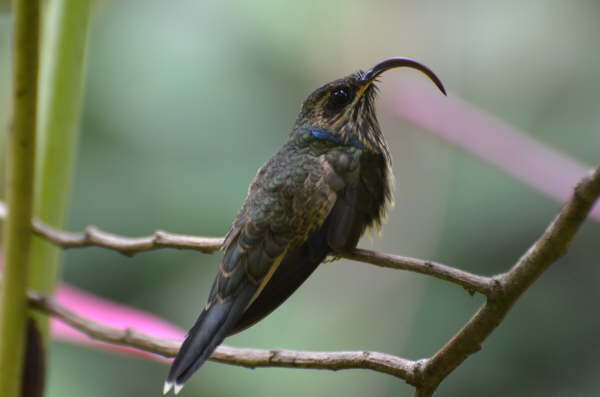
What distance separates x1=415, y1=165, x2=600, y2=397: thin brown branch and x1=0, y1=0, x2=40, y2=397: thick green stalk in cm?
68

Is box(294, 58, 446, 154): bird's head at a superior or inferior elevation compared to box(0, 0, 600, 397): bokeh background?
superior

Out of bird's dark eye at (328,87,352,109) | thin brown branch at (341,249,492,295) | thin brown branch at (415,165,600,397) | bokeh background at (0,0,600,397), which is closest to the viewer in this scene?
thin brown branch at (415,165,600,397)

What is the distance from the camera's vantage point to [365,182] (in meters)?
1.28

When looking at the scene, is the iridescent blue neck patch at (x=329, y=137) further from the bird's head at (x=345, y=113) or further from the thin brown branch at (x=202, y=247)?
the thin brown branch at (x=202, y=247)

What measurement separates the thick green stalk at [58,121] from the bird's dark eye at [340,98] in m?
0.47

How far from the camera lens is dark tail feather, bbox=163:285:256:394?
3.14 feet

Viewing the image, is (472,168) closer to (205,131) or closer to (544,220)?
(544,220)

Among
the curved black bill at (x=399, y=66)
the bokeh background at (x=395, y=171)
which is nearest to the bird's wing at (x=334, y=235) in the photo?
the curved black bill at (x=399, y=66)

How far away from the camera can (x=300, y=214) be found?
1188mm

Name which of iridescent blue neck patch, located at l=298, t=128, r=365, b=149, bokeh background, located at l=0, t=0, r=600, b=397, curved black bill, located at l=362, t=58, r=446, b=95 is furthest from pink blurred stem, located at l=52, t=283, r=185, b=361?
bokeh background, located at l=0, t=0, r=600, b=397

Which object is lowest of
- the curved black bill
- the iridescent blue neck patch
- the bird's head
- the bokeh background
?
the bokeh background

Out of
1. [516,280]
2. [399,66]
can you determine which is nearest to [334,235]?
[399,66]

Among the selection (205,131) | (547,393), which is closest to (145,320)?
(547,393)

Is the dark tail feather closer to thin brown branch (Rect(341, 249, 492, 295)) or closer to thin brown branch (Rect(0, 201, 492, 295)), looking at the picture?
thin brown branch (Rect(0, 201, 492, 295))
